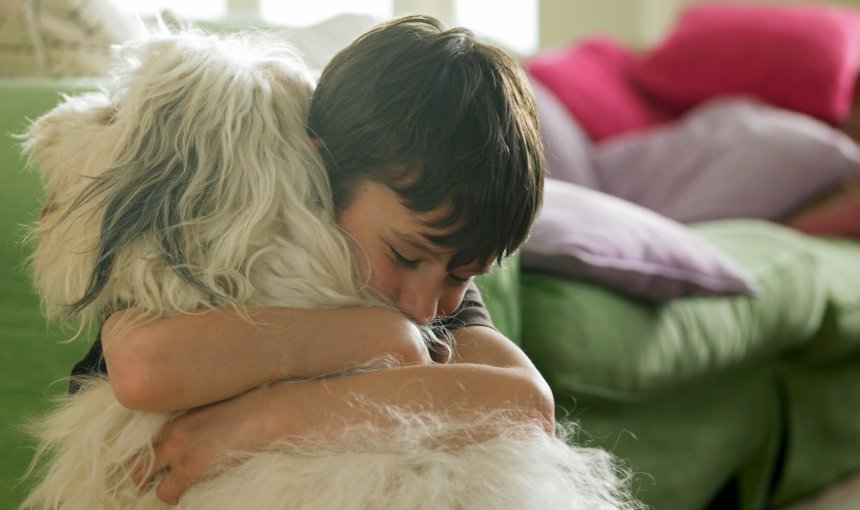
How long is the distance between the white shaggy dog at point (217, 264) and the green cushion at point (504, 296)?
1.13 ft

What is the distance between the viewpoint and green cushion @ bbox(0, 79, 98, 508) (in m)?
0.91

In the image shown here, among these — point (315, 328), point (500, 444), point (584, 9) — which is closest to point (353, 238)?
point (315, 328)

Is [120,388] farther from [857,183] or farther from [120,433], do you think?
[857,183]

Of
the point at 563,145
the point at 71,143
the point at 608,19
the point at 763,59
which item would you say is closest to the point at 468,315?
the point at 71,143

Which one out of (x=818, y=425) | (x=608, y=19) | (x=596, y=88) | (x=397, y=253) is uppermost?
(x=397, y=253)

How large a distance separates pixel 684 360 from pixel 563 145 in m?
0.88

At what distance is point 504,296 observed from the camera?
48.8 inches

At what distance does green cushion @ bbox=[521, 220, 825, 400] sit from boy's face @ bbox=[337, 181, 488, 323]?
1.57 feet

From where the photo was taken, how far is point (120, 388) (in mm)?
779

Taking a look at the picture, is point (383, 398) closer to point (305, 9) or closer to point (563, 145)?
point (563, 145)

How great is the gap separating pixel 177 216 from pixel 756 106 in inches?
75.0

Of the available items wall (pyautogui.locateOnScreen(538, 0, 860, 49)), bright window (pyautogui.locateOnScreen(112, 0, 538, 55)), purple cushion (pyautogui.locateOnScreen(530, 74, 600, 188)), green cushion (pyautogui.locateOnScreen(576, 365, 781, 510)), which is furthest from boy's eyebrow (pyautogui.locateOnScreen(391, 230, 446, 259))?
wall (pyautogui.locateOnScreen(538, 0, 860, 49))

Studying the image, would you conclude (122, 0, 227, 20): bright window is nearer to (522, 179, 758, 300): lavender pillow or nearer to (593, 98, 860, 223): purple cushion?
(593, 98, 860, 223): purple cushion

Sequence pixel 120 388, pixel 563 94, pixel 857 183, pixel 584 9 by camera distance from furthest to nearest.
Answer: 1. pixel 584 9
2. pixel 563 94
3. pixel 857 183
4. pixel 120 388
